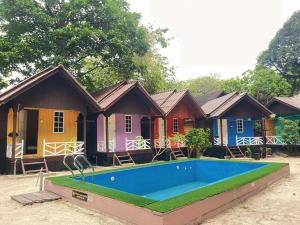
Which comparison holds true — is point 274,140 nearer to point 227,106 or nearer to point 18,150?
point 227,106

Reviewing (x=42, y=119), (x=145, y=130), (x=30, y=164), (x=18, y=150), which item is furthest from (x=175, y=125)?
(x=18, y=150)

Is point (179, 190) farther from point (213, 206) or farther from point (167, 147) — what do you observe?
point (167, 147)

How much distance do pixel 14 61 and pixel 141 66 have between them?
12037 millimetres

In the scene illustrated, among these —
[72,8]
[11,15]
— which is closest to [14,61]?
[11,15]

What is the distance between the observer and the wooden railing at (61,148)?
15.9 metres

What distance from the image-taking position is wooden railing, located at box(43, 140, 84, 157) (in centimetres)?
1593

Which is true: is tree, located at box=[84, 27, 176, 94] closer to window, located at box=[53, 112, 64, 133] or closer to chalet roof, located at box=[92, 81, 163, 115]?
chalet roof, located at box=[92, 81, 163, 115]

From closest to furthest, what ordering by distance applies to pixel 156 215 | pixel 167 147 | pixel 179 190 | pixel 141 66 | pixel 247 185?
1. pixel 156 215
2. pixel 247 185
3. pixel 179 190
4. pixel 167 147
5. pixel 141 66

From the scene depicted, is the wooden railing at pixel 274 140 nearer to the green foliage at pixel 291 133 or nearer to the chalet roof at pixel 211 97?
the green foliage at pixel 291 133

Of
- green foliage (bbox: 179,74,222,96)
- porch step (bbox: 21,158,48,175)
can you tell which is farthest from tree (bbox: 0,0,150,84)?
green foliage (bbox: 179,74,222,96)

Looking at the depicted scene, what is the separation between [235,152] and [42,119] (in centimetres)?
1599

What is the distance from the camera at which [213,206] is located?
23.8ft

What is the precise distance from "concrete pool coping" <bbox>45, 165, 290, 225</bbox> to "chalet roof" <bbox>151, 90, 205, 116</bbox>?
42.5 feet

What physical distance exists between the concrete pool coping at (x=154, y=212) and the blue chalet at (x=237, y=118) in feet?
50.6
